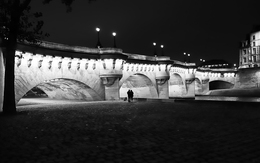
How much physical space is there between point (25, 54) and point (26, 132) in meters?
15.5

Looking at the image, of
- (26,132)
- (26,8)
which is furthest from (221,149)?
(26,8)

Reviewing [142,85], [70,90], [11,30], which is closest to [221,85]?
[142,85]

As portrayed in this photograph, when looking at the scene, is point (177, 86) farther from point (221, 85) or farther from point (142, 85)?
point (221, 85)

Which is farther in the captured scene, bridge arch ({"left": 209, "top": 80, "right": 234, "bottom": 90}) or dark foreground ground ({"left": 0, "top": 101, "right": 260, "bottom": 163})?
bridge arch ({"left": 209, "top": 80, "right": 234, "bottom": 90})

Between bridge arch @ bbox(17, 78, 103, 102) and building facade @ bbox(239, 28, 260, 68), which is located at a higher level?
building facade @ bbox(239, 28, 260, 68)

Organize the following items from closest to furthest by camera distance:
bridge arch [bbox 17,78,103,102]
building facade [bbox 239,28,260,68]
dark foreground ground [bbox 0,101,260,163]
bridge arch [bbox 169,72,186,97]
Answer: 1. dark foreground ground [bbox 0,101,260,163]
2. bridge arch [bbox 17,78,103,102]
3. bridge arch [bbox 169,72,186,97]
4. building facade [bbox 239,28,260,68]

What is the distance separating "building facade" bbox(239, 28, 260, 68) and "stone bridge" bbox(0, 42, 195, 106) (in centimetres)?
5749

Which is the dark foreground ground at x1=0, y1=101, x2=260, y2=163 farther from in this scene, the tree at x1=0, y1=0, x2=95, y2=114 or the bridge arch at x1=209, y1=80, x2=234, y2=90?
the bridge arch at x1=209, y1=80, x2=234, y2=90

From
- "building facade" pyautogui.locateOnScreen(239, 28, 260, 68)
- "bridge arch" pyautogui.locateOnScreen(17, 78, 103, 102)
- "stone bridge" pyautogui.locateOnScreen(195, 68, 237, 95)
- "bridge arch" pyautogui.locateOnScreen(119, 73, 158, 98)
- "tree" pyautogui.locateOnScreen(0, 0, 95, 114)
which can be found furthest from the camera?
"building facade" pyautogui.locateOnScreen(239, 28, 260, 68)

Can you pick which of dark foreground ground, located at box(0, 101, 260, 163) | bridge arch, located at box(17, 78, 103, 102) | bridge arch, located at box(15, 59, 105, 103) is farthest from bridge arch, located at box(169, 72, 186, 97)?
dark foreground ground, located at box(0, 101, 260, 163)

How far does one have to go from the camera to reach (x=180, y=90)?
57156 millimetres

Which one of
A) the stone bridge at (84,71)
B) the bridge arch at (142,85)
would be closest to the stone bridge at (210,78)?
the bridge arch at (142,85)

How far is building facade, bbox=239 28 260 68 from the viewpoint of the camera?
8331 cm

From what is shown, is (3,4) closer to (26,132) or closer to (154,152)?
(26,132)
